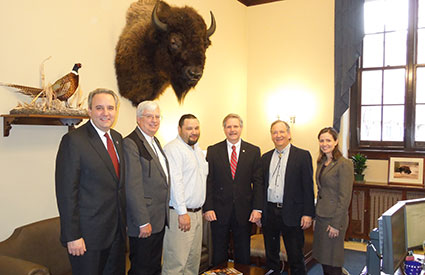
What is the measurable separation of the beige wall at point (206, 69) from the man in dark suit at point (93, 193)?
84 centimetres

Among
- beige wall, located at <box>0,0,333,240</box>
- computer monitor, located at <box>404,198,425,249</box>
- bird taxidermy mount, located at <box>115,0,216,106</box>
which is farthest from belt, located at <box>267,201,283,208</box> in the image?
beige wall, located at <box>0,0,333,240</box>

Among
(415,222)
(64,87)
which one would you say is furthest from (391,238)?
(64,87)

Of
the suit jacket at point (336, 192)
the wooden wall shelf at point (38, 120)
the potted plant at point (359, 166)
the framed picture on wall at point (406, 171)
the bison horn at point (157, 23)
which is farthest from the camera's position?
the potted plant at point (359, 166)

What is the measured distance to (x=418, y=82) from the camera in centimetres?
491

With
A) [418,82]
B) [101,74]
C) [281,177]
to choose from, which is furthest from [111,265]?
[418,82]

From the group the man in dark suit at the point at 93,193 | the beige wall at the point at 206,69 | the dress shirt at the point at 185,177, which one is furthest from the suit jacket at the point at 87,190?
the beige wall at the point at 206,69

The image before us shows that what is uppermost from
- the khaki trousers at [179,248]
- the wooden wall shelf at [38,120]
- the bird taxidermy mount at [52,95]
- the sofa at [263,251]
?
the bird taxidermy mount at [52,95]

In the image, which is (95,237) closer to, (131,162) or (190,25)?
(131,162)

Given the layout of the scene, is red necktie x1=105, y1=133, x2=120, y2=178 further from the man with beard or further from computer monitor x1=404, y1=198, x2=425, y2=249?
computer monitor x1=404, y1=198, x2=425, y2=249

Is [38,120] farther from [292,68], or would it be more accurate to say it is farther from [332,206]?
[292,68]

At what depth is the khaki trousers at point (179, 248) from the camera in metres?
2.62

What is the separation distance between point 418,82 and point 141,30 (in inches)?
149

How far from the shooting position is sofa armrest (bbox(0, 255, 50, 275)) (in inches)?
77.5

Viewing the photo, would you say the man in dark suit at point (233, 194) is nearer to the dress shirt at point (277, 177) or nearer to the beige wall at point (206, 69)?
the dress shirt at point (277, 177)
